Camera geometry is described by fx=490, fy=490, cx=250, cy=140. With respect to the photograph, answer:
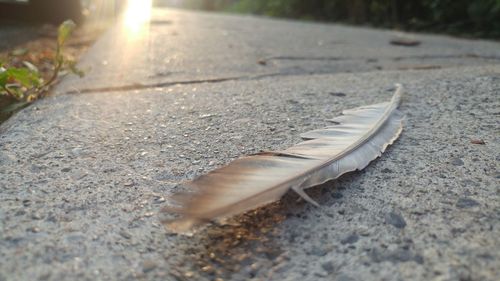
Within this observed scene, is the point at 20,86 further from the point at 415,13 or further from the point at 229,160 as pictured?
the point at 415,13

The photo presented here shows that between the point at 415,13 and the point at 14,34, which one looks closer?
the point at 14,34

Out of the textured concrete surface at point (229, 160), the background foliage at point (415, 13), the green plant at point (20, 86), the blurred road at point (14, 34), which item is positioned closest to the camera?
the textured concrete surface at point (229, 160)

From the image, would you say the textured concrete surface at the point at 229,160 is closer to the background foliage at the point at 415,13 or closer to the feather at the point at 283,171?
the feather at the point at 283,171

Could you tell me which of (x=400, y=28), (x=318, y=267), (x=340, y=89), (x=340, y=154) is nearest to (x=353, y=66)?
(x=340, y=89)

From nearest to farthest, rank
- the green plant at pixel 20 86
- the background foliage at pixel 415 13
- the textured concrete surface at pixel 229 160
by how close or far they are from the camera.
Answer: the textured concrete surface at pixel 229 160
the green plant at pixel 20 86
the background foliage at pixel 415 13

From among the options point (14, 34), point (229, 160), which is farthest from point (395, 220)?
point (14, 34)

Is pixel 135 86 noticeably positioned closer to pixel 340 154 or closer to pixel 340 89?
pixel 340 89

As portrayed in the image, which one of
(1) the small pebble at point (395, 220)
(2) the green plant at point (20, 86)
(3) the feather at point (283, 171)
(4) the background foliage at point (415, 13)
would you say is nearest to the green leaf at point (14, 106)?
(2) the green plant at point (20, 86)
